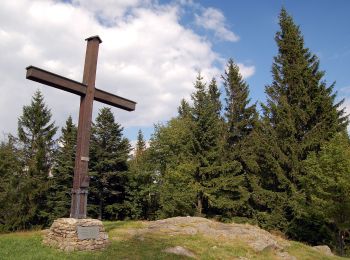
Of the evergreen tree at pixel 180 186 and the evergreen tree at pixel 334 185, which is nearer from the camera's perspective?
the evergreen tree at pixel 334 185

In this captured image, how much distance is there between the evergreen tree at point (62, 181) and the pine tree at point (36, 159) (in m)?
0.73

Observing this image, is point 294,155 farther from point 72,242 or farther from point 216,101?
point 72,242

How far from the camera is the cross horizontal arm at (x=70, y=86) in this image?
1041cm

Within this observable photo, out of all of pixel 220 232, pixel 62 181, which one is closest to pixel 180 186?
pixel 62 181

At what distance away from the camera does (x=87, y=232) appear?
10914 millimetres

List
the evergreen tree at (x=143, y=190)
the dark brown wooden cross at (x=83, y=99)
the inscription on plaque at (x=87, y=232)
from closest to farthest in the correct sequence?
the inscription on plaque at (x=87, y=232), the dark brown wooden cross at (x=83, y=99), the evergreen tree at (x=143, y=190)

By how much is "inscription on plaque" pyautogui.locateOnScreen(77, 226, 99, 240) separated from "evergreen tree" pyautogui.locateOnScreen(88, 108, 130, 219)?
22.5m

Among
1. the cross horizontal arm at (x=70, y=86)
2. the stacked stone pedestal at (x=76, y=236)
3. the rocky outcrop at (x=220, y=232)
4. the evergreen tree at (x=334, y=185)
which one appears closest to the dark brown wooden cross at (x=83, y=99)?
the cross horizontal arm at (x=70, y=86)

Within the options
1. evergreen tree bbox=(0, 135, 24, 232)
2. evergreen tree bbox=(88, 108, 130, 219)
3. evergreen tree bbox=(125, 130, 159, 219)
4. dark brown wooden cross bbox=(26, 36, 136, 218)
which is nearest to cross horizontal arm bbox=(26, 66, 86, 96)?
dark brown wooden cross bbox=(26, 36, 136, 218)

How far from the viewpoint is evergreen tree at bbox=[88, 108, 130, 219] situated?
3475 centimetres

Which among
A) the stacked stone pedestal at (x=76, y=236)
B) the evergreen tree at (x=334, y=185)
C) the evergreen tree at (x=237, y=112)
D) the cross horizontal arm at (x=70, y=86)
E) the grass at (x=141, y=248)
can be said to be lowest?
the grass at (x=141, y=248)

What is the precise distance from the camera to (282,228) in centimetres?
2533

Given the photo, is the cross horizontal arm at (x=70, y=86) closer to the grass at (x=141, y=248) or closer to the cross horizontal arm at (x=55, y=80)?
the cross horizontal arm at (x=55, y=80)

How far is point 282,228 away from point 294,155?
506cm
